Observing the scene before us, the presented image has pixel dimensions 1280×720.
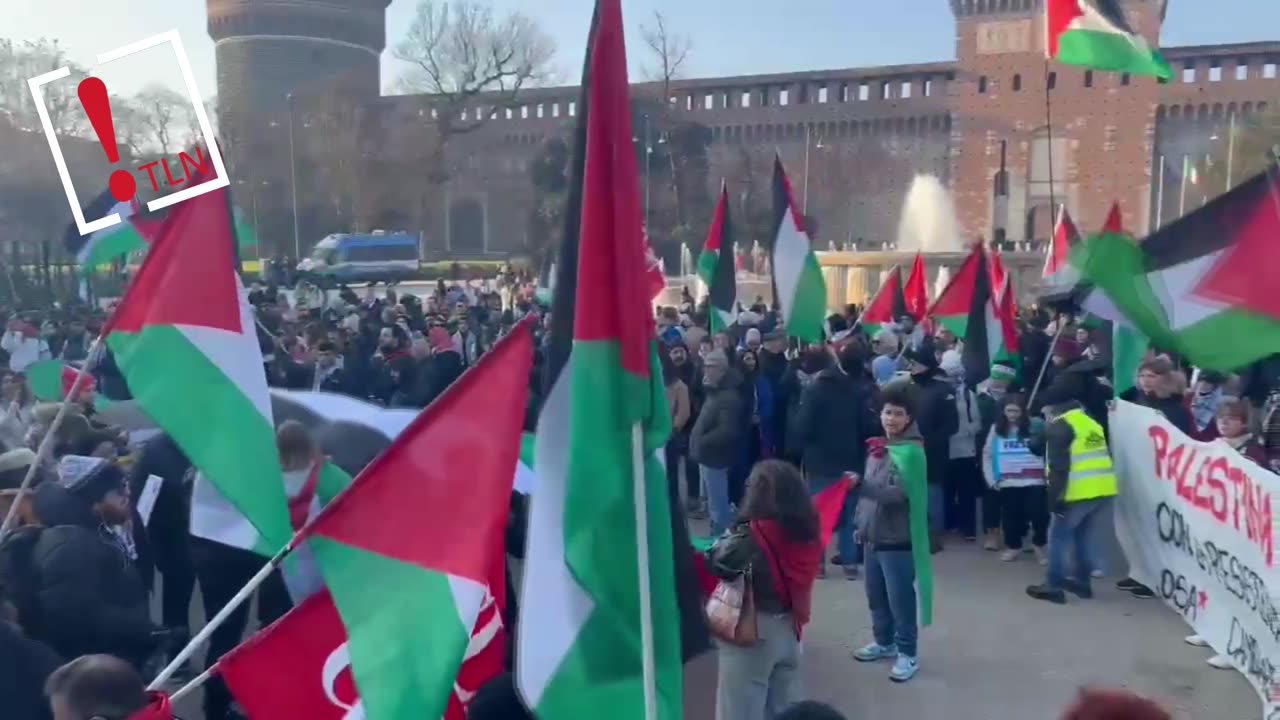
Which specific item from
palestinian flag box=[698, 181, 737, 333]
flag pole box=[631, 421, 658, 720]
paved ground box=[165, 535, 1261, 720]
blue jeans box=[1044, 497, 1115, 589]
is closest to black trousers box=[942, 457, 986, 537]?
paved ground box=[165, 535, 1261, 720]

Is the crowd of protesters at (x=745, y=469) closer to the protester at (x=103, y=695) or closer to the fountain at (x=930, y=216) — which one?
the protester at (x=103, y=695)

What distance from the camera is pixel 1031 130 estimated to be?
45.0 m

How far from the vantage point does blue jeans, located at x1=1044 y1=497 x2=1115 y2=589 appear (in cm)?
602

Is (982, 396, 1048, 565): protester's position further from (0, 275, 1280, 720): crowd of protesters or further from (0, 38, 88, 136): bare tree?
(0, 38, 88, 136): bare tree

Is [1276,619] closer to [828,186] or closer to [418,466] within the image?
[418,466]

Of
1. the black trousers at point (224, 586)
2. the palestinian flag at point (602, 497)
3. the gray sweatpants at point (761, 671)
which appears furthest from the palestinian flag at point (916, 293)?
the palestinian flag at point (602, 497)

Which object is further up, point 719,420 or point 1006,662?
point 719,420

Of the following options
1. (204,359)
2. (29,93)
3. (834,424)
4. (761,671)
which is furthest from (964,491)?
(29,93)

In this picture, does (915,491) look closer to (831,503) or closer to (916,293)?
(831,503)

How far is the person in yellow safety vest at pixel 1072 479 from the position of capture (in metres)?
5.91

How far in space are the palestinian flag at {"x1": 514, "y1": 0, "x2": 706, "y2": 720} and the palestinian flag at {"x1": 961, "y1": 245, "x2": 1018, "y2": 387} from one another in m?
5.58

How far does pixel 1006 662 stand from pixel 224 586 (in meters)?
3.30

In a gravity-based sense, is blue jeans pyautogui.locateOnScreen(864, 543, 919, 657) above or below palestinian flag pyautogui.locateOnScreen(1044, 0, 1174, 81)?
below

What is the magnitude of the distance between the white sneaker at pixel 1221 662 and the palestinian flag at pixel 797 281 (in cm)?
313
